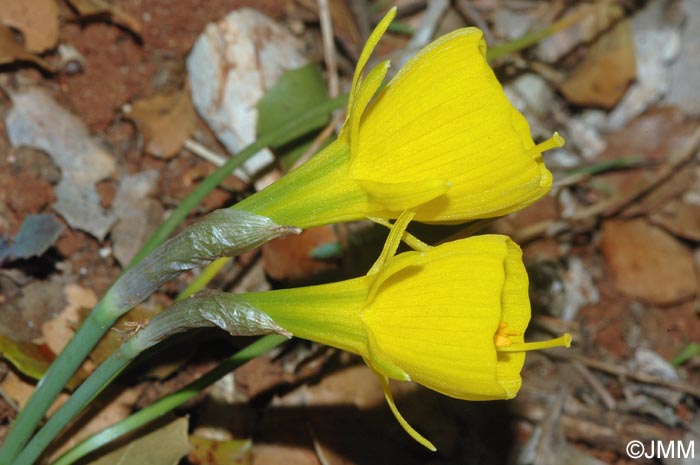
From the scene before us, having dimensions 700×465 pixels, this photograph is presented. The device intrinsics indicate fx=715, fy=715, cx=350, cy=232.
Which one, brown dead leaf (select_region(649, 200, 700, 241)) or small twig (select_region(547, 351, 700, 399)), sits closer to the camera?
small twig (select_region(547, 351, 700, 399))

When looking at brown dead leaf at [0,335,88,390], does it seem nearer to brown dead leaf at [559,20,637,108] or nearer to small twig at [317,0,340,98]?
small twig at [317,0,340,98]

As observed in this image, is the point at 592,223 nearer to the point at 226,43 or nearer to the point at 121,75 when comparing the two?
the point at 226,43

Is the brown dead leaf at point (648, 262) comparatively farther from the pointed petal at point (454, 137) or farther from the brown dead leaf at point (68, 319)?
the brown dead leaf at point (68, 319)

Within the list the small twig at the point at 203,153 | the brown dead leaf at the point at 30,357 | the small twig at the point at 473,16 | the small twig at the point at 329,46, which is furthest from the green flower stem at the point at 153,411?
the small twig at the point at 473,16

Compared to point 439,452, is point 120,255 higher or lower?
higher

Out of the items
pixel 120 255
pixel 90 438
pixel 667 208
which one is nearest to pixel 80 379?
pixel 90 438

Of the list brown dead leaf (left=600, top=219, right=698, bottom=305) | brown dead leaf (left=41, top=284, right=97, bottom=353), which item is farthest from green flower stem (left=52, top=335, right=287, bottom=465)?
brown dead leaf (left=600, top=219, right=698, bottom=305)
